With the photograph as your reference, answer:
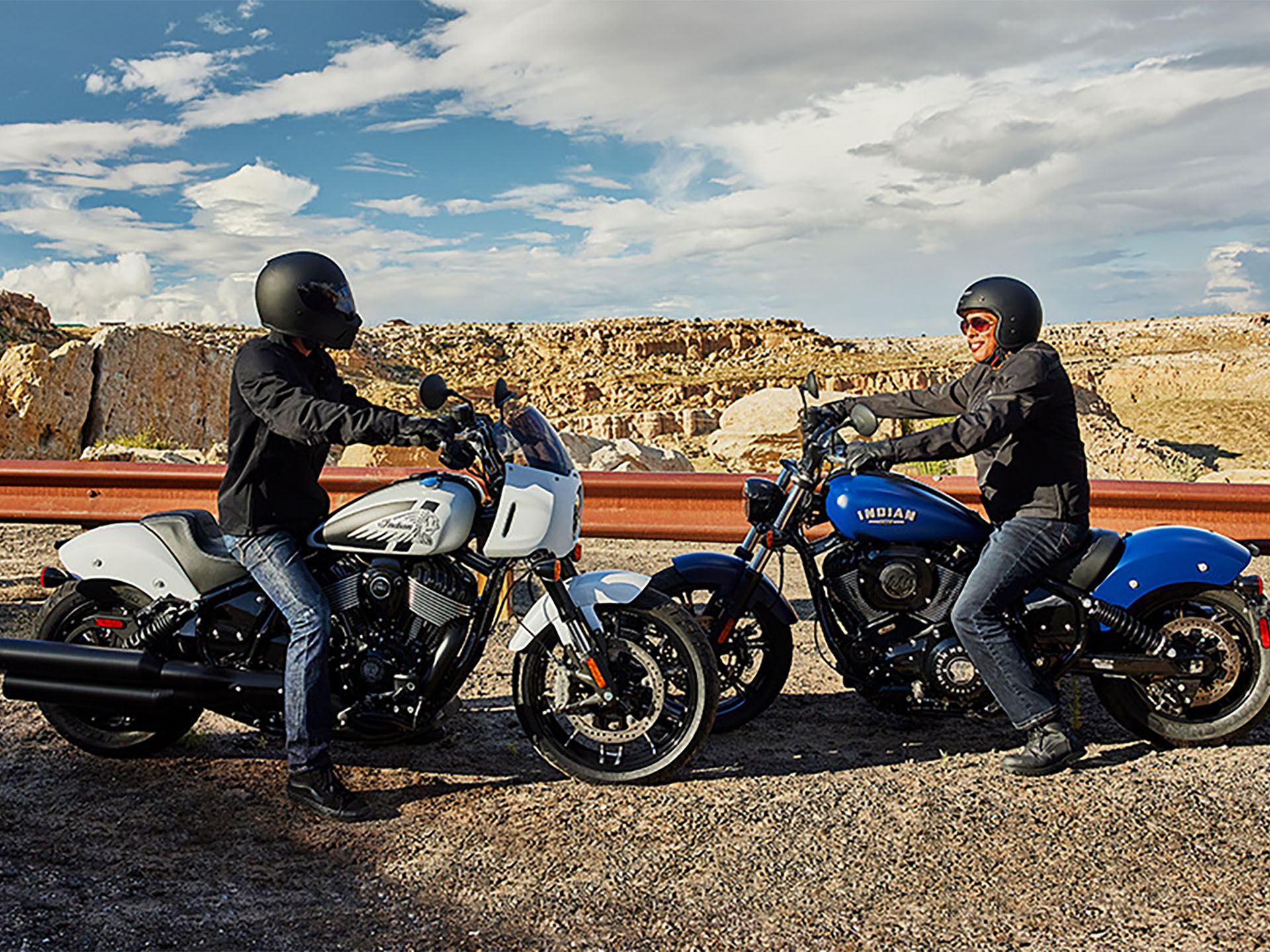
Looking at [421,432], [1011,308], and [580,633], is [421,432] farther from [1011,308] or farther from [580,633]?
[1011,308]

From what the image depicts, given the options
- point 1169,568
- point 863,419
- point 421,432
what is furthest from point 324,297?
point 1169,568

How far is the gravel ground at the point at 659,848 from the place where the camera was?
346 centimetres

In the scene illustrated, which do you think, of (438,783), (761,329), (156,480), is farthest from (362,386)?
(761,329)

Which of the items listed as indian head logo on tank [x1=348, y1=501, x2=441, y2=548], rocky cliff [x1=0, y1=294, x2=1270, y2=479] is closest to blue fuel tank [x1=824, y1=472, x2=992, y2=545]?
indian head logo on tank [x1=348, y1=501, x2=441, y2=548]

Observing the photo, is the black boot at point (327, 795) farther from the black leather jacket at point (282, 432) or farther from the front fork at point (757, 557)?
the front fork at point (757, 557)

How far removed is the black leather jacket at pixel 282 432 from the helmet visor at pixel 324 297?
0.19 m

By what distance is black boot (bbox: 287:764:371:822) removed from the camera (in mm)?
4289

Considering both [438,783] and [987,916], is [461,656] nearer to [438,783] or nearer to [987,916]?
[438,783]

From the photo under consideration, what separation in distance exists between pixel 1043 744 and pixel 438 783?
259 centimetres

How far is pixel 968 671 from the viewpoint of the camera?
4855 millimetres

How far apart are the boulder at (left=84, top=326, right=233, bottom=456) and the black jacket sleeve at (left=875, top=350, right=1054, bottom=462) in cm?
1040

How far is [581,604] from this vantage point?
4.56 metres

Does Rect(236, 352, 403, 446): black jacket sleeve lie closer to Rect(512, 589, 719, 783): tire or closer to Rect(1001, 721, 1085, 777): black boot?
Rect(512, 589, 719, 783): tire

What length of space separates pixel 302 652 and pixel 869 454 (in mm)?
2508
